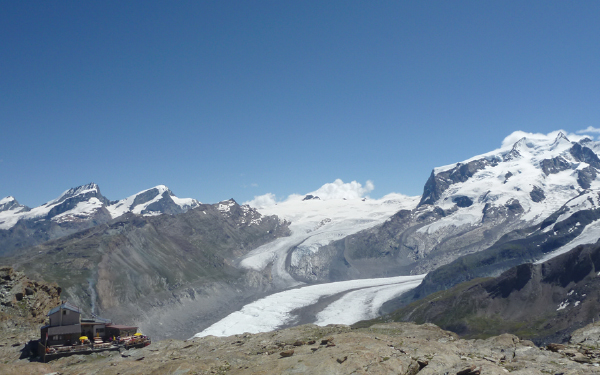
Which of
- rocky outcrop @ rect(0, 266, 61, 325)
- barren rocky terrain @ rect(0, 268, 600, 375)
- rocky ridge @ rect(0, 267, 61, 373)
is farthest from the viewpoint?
rocky outcrop @ rect(0, 266, 61, 325)

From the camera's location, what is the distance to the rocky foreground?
37062 mm

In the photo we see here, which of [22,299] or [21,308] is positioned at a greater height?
[22,299]

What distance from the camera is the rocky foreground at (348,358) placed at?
122 ft

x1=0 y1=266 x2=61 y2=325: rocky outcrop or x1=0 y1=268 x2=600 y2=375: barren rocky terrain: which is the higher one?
x1=0 y1=266 x2=61 y2=325: rocky outcrop

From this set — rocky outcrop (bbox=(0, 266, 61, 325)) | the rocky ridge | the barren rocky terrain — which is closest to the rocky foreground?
the barren rocky terrain

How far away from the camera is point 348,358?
127 feet

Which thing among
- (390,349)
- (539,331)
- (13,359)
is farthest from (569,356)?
(539,331)

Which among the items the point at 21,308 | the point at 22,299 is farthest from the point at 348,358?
the point at 22,299

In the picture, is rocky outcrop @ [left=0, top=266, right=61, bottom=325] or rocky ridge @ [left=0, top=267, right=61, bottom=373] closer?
rocky ridge @ [left=0, top=267, right=61, bottom=373]

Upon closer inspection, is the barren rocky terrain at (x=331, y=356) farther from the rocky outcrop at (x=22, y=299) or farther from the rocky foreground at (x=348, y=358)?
the rocky outcrop at (x=22, y=299)

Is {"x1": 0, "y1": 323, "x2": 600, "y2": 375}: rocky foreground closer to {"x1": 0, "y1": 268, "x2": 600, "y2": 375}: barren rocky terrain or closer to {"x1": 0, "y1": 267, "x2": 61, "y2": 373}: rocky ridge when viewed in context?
{"x1": 0, "y1": 268, "x2": 600, "y2": 375}: barren rocky terrain

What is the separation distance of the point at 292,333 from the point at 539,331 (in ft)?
566

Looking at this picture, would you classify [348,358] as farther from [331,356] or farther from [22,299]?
[22,299]

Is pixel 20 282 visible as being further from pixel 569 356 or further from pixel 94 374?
pixel 569 356
